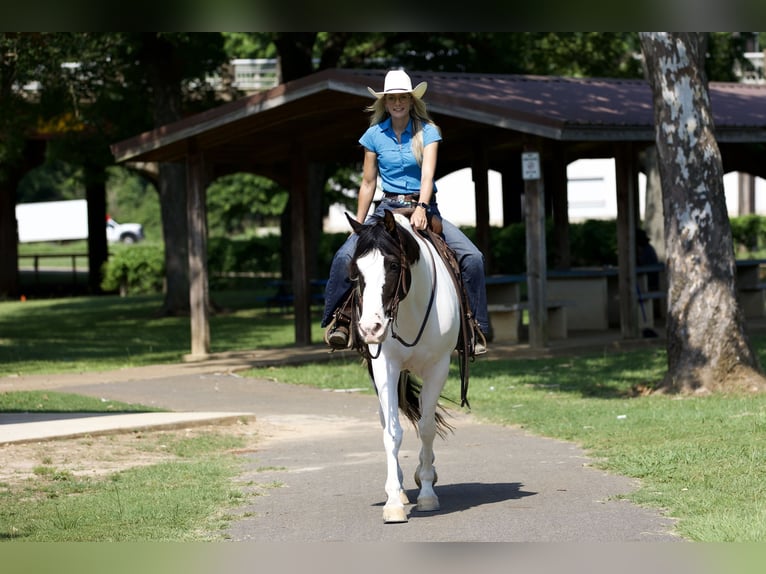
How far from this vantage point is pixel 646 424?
38.6ft

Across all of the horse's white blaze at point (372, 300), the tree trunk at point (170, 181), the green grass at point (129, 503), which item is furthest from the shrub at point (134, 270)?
the horse's white blaze at point (372, 300)

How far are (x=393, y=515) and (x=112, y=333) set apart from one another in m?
20.7

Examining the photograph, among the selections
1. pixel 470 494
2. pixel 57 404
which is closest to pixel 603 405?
pixel 470 494

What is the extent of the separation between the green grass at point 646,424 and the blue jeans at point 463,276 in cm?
164

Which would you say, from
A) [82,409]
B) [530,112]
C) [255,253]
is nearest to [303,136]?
[530,112]

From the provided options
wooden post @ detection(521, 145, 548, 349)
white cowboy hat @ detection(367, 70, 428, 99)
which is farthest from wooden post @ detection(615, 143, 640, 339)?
white cowboy hat @ detection(367, 70, 428, 99)

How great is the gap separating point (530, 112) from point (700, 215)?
408 centimetres

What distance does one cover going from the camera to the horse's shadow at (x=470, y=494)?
8.31 meters

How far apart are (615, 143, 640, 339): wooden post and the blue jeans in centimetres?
1210

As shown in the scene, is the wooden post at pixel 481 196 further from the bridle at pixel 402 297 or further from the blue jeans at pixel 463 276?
the bridle at pixel 402 297

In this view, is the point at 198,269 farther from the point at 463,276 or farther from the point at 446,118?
the point at 463,276

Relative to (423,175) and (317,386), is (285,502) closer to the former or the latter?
(423,175)

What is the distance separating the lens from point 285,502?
8516 mm
